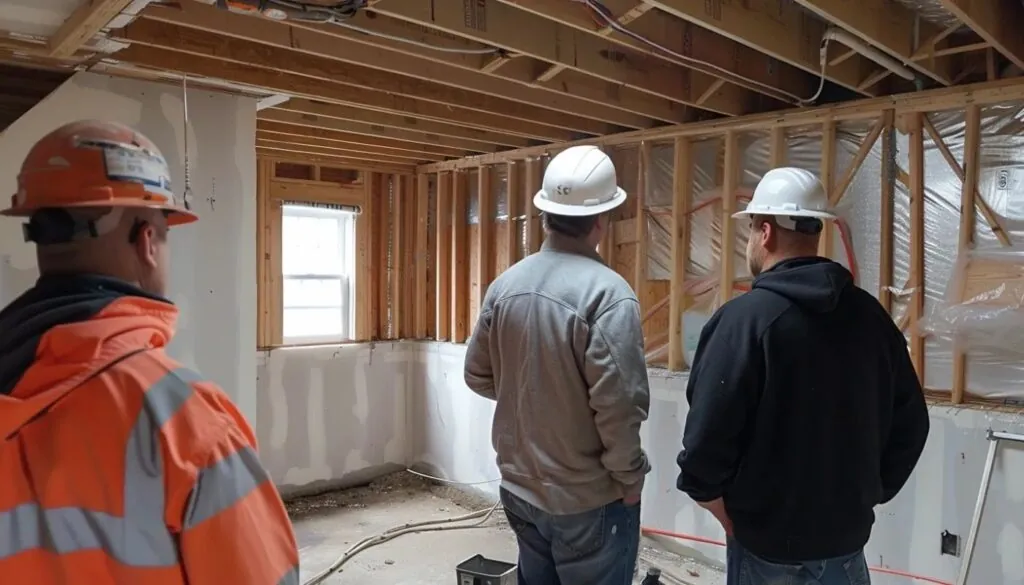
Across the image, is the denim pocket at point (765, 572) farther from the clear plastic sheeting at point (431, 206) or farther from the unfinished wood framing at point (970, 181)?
the clear plastic sheeting at point (431, 206)

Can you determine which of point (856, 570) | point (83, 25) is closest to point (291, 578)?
point (856, 570)

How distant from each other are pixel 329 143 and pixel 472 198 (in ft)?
4.06

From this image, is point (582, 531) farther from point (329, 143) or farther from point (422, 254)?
point (422, 254)

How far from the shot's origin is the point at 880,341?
1644mm

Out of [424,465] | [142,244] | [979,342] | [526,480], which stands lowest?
[424,465]

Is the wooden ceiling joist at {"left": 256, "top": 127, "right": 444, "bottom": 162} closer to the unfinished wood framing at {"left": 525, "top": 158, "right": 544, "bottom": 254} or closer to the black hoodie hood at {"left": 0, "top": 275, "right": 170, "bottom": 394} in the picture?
the unfinished wood framing at {"left": 525, "top": 158, "right": 544, "bottom": 254}

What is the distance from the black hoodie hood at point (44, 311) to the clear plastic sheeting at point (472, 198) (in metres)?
4.52

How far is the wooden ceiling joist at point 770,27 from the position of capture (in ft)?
7.62

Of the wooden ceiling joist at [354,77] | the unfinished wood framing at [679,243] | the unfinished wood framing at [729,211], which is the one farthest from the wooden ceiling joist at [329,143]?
the unfinished wood framing at [729,211]

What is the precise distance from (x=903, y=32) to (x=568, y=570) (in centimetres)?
238

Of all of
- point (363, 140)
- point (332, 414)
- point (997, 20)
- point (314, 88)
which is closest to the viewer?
point (997, 20)

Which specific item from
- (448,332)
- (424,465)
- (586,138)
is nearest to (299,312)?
(448,332)

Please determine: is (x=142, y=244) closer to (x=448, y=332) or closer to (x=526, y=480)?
(x=526, y=480)

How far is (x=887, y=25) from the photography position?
2.63 metres
